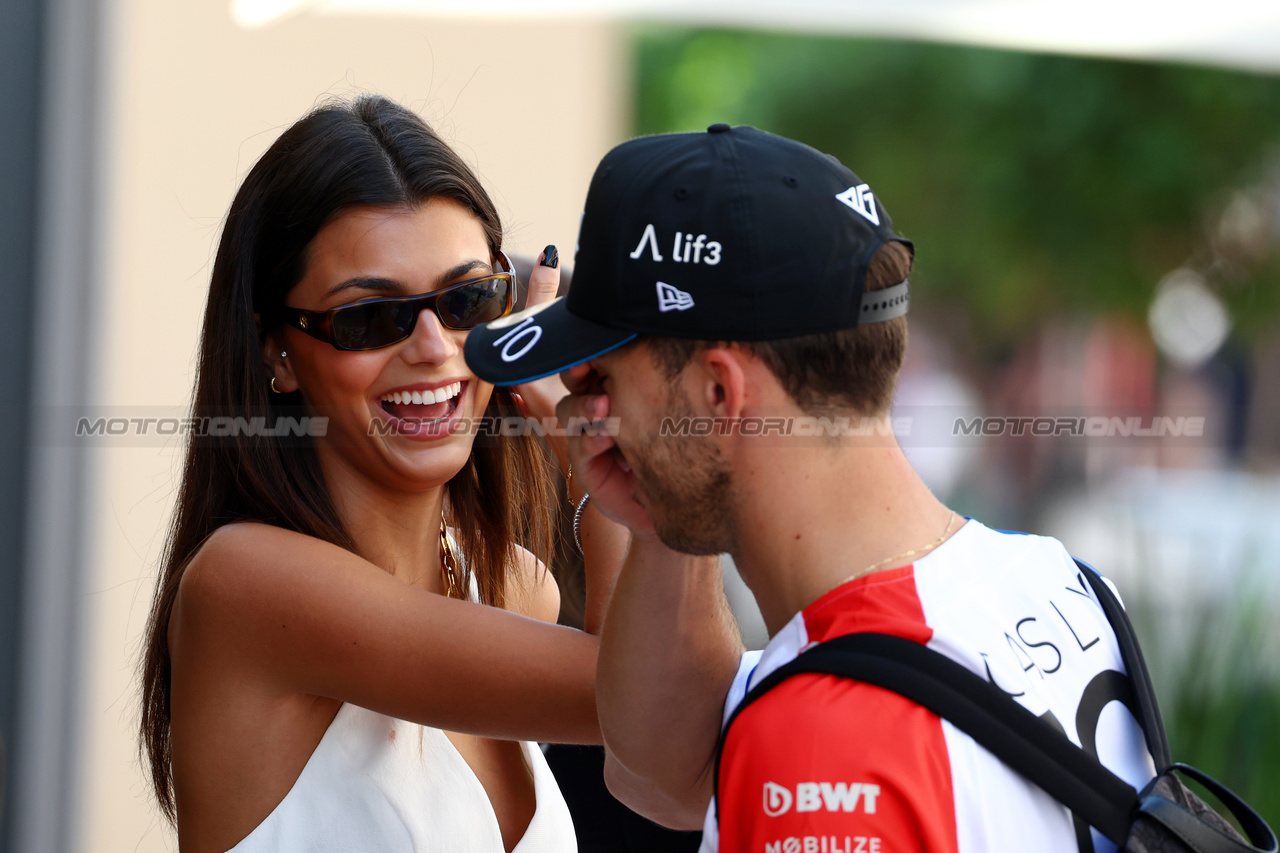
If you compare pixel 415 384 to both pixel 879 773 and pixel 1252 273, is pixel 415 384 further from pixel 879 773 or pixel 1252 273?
pixel 1252 273

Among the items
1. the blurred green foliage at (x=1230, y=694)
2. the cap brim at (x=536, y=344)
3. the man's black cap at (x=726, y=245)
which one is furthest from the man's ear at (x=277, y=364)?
the blurred green foliage at (x=1230, y=694)

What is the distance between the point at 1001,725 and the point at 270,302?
5.12ft

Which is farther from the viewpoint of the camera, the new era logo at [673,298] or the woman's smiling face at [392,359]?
the woman's smiling face at [392,359]

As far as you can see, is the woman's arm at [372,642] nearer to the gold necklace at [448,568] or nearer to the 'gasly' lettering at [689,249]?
the gold necklace at [448,568]

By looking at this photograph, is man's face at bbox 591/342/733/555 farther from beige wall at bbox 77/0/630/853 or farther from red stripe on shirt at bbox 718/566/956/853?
beige wall at bbox 77/0/630/853

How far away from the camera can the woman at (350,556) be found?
1.87 m

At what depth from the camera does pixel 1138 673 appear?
1.38 m

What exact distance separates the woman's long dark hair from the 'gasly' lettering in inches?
32.8

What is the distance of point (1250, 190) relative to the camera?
10.2m

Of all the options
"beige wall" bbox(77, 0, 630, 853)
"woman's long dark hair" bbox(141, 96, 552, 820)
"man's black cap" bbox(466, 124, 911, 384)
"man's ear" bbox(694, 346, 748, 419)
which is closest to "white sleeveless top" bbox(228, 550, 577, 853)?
"woman's long dark hair" bbox(141, 96, 552, 820)

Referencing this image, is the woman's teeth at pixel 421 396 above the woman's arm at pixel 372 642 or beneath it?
above

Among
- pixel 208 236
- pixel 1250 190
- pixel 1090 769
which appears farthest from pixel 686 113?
pixel 1090 769

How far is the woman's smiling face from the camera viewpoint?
2.05 metres

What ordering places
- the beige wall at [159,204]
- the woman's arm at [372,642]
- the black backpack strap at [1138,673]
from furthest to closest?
the beige wall at [159,204] < the woman's arm at [372,642] < the black backpack strap at [1138,673]
